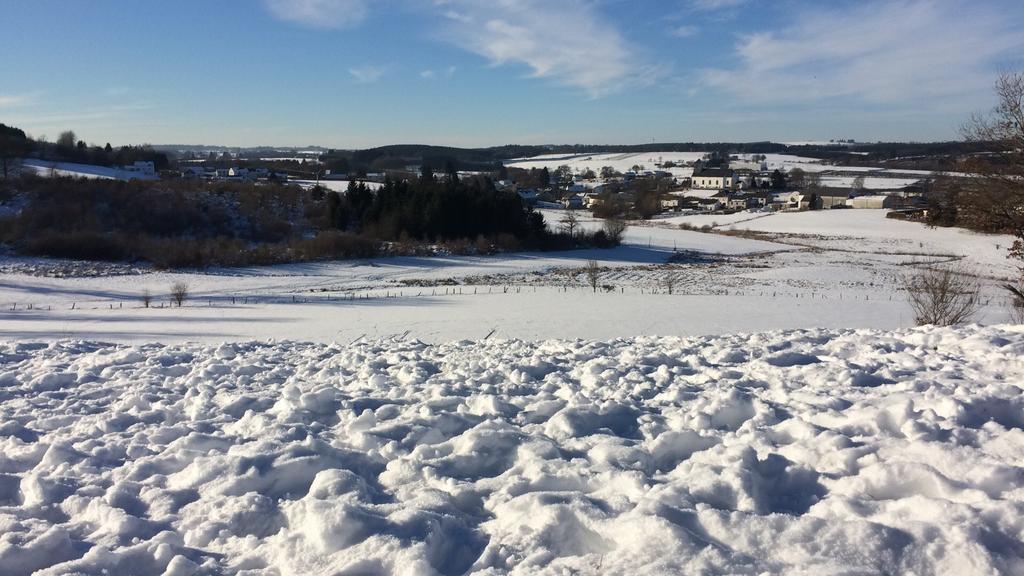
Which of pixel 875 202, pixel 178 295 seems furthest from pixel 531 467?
pixel 875 202

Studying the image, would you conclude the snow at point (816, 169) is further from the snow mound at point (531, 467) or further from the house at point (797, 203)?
the snow mound at point (531, 467)

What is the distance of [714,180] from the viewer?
132125 millimetres

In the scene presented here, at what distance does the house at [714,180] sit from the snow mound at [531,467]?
127m

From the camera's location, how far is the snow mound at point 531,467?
3492 mm

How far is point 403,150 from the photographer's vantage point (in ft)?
593

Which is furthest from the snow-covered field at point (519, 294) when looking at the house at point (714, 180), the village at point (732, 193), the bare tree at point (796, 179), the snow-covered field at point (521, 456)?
the house at point (714, 180)

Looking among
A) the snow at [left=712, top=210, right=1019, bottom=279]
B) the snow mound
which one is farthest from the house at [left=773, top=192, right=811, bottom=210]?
the snow mound

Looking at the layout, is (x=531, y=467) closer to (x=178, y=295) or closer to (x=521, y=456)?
(x=521, y=456)

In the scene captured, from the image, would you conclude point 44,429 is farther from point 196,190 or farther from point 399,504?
point 196,190

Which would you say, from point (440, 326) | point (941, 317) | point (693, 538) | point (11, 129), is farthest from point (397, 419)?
point (11, 129)

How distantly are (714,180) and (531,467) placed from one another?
447ft

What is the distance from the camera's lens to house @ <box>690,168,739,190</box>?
12825 cm

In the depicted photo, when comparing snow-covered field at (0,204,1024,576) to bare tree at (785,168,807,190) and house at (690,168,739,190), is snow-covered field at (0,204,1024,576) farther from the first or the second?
bare tree at (785,168,807,190)

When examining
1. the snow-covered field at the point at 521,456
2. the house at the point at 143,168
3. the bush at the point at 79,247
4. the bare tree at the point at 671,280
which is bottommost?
the bare tree at the point at 671,280
